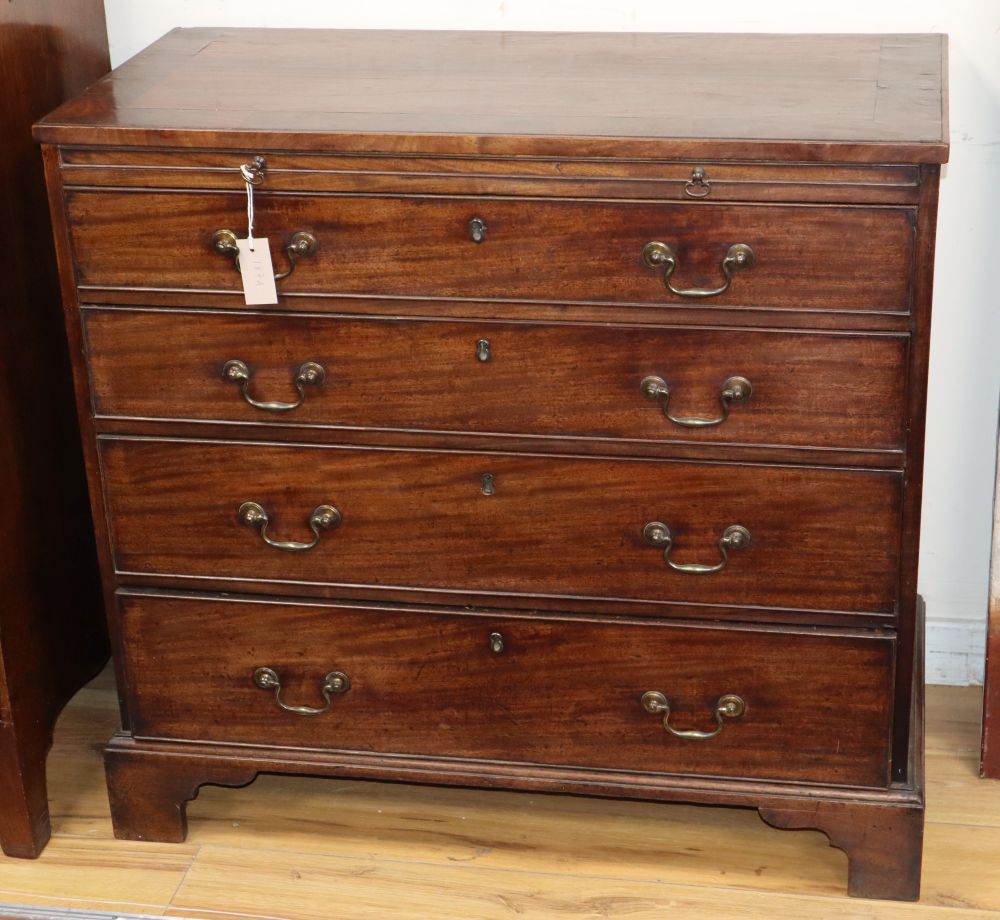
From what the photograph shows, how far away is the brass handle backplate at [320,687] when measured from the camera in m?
2.03

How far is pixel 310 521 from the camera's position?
1.95 metres

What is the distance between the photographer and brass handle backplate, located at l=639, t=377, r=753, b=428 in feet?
5.85

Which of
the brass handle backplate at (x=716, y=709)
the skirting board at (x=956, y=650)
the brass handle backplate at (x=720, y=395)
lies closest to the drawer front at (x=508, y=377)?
the brass handle backplate at (x=720, y=395)

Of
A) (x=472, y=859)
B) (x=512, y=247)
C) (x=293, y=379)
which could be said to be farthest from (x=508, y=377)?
(x=472, y=859)

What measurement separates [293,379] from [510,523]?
318 mm

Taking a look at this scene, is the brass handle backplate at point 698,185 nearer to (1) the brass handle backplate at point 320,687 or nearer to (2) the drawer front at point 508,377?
(2) the drawer front at point 508,377

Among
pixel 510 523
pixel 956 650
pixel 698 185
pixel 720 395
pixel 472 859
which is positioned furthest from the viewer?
pixel 956 650

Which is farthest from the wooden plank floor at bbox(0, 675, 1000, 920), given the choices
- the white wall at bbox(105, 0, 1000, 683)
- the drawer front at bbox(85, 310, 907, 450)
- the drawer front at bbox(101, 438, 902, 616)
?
the drawer front at bbox(85, 310, 907, 450)

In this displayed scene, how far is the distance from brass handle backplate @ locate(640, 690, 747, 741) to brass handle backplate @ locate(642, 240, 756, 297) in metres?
0.53

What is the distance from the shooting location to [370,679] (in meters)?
2.03

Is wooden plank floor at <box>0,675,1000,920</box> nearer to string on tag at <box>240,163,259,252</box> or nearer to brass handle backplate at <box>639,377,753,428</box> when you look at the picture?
brass handle backplate at <box>639,377,753,428</box>

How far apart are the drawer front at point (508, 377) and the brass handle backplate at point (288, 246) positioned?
0.07m

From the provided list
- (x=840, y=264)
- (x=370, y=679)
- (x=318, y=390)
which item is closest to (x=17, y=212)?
(x=318, y=390)

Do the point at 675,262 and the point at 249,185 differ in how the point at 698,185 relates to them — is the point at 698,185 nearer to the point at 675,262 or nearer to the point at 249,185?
the point at 675,262
